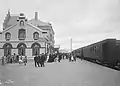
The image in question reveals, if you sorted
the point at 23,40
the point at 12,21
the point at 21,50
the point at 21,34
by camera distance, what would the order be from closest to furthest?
the point at 21,50
the point at 23,40
the point at 21,34
the point at 12,21

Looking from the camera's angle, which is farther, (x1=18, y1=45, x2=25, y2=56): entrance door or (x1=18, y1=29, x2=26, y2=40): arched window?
(x1=18, y1=29, x2=26, y2=40): arched window

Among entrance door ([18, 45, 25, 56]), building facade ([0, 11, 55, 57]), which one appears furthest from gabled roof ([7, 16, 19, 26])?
entrance door ([18, 45, 25, 56])

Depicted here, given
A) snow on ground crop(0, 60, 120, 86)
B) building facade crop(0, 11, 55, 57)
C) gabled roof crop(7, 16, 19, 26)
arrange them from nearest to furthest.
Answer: snow on ground crop(0, 60, 120, 86) → building facade crop(0, 11, 55, 57) → gabled roof crop(7, 16, 19, 26)

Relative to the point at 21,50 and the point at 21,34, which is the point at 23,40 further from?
the point at 21,50

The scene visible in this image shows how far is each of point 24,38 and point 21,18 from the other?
16.3 ft

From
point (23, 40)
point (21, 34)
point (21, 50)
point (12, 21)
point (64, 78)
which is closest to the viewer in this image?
point (64, 78)

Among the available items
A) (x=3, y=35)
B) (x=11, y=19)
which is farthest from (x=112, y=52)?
(x=11, y=19)

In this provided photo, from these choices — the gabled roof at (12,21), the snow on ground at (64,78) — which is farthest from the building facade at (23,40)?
the gabled roof at (12,21)

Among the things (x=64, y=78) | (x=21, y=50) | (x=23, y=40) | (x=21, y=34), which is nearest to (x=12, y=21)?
(x=21, y=34)

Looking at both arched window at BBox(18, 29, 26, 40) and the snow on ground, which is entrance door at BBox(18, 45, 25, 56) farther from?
the snow on ground

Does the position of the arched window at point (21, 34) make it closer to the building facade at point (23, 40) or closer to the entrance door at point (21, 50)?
the building facade at point (23, 40)

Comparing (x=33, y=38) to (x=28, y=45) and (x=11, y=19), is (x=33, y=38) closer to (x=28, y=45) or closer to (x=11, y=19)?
(x=28, y=45)

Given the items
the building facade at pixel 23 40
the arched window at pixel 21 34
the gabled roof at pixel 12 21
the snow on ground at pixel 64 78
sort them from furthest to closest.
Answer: the gabled roof at pixel 12 21 → the arched window at pixel 21 34 → the building facade at pixel 23 40 → the snow on ground at pixel 64 78

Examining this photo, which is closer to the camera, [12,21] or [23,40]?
[23,40]
